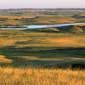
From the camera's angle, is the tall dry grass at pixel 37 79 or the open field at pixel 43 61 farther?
the open field at pixel 43 61

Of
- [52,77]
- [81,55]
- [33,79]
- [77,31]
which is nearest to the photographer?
[33,79]

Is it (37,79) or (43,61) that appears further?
(43,61)

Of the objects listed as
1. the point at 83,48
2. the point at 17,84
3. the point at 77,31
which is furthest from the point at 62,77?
the point at 77,31

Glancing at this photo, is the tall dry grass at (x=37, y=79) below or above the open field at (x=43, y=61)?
above

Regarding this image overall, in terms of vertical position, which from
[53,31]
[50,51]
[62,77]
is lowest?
[53,31]

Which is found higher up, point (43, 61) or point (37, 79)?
point (37, 79)

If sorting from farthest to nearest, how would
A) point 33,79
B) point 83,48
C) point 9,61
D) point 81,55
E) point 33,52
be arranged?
point 83,48 < point 33,52 < point 81,55 < point 9,61 < point 33,79

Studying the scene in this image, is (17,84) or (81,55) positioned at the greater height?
(17,84)

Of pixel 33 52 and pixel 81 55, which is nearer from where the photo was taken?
pixel 81 55

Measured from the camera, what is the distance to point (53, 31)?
59.5 metres

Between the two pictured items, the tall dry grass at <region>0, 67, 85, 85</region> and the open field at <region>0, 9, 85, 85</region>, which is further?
the open field at <region>0, 9, 85, 85</region>

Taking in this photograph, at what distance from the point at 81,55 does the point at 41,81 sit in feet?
73.6

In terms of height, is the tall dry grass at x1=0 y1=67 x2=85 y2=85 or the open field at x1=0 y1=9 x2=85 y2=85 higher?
the tall dry grass at x1=0 y1=67 x2=85 y2=85

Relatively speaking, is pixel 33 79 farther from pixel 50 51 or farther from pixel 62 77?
pixel 50 51
